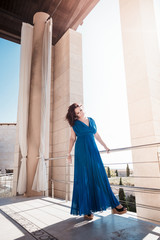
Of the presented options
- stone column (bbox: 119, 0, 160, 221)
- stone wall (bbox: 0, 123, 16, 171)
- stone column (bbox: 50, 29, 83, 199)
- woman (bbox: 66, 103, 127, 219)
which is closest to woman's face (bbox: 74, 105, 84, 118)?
woman (bbox: 66, 103, 127, 219)

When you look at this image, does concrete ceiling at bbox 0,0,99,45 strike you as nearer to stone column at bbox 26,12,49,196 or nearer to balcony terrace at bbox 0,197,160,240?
stone column at bbox 26,12,49,196

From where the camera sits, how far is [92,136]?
69.9 inches

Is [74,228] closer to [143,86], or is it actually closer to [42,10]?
[143,86]

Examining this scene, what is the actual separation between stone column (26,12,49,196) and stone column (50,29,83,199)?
2.22ft

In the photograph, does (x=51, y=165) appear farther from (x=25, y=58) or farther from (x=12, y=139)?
(x=12, y=139)

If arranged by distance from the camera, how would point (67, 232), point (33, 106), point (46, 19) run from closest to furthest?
1. point (67, 232)
2. point (33, 106)
3. point (46, 19)

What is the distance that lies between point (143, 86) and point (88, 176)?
194 cm

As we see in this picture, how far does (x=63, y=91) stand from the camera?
429 centimetres

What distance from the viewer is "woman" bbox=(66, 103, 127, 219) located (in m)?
1.55

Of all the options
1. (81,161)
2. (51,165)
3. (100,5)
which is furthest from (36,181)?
(100,5)

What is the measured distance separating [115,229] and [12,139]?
8723 millimetres

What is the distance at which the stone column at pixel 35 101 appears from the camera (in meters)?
3.32

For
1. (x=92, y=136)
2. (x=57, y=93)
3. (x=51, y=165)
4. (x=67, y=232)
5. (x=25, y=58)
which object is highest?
(x=25, y=58)

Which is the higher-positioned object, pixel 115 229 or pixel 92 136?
pixel 92 136
